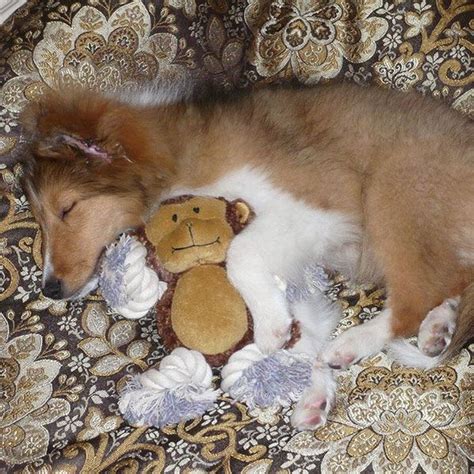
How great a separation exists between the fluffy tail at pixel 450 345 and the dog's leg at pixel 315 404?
0.29 meters

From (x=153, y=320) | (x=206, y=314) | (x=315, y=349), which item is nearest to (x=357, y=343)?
(x=315, y=349)

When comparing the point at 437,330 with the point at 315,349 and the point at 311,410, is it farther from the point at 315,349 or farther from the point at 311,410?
the point at 311,410

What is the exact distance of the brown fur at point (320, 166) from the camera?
309 cm

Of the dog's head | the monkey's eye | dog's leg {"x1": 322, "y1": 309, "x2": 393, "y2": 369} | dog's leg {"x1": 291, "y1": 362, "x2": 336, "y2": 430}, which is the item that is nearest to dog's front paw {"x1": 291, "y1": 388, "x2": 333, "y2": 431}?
dog's leg {"x1": 291, "y1": 362, "x2": 336, "y2": 430}

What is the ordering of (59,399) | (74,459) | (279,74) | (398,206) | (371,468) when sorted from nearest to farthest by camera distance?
(371,468)
(74,459)
(59,399)
(398,206)
(279,74)

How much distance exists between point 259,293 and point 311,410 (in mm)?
506

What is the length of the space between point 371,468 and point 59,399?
1239mm

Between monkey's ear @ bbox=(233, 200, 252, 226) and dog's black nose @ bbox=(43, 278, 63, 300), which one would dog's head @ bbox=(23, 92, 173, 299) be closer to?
dog's black nose @ bbox=(43, 278, 63, 300)

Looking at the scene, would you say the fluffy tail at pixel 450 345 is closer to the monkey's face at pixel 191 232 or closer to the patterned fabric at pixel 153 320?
the patterned fabric at pixel 153 320

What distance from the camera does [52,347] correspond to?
3145 mm

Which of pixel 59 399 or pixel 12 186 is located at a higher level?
pixel 12 186

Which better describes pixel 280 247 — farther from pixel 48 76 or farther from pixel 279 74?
pixel 48 76

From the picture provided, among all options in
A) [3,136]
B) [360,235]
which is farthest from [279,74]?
[3,136]

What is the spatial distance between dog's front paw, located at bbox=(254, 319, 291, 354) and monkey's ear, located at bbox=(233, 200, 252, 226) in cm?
48
